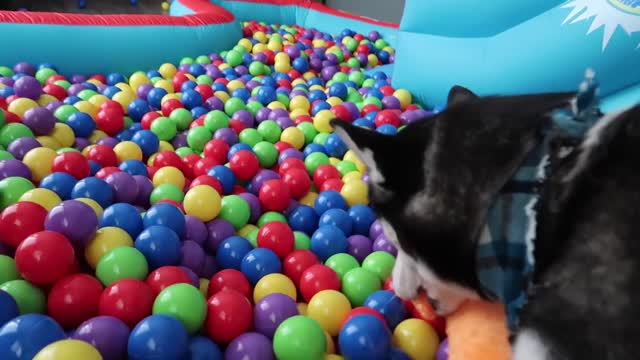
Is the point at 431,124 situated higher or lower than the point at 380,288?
higher

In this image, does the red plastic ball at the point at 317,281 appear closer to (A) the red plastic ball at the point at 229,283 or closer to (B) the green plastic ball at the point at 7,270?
(A) the red plastic ball at the point at 229,283

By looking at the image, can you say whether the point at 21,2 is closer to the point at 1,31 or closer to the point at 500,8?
the point at 1,31

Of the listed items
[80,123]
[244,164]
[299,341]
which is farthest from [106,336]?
[80,123]

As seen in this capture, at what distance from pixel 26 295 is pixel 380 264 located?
708mm

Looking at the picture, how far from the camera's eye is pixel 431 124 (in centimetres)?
59

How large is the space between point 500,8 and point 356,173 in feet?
2.72

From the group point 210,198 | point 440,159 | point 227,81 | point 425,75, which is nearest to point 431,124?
point 440,159

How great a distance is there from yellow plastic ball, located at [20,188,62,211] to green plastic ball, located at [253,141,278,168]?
2.08 feet

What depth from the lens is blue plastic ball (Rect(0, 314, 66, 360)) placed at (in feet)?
2.41

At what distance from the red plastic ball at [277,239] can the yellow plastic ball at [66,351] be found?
503 millimetres

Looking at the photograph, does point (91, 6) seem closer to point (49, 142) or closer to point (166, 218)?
point (49, 142)

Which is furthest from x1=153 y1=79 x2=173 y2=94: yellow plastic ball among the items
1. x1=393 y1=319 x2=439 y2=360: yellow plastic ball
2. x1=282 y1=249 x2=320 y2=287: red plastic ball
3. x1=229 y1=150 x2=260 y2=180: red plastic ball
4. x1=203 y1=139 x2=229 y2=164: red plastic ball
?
x1=393 y1=319 x2=439 y2=360: yellow plastic ball

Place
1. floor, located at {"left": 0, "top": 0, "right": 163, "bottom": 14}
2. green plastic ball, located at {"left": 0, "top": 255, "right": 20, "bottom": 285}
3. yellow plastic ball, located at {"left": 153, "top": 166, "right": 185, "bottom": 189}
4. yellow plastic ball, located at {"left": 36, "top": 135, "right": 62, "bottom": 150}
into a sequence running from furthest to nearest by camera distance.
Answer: floor, located at {"left": 0, "top": 0, "right": 163, "bottom": 14} → yellow plastic ball, located at {"left": 36, "top": 135, "right": 62, "bottom": 150} → yellow plastic ball, located at {"left": 153, "top": 166, "right": 185, "bottom": 189} → green plastic ball, located at {"left": 0, "top": 255, "right": 20, "bottom": 285}

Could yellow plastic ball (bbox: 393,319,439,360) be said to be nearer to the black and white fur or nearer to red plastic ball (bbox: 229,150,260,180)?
the black and white fur
